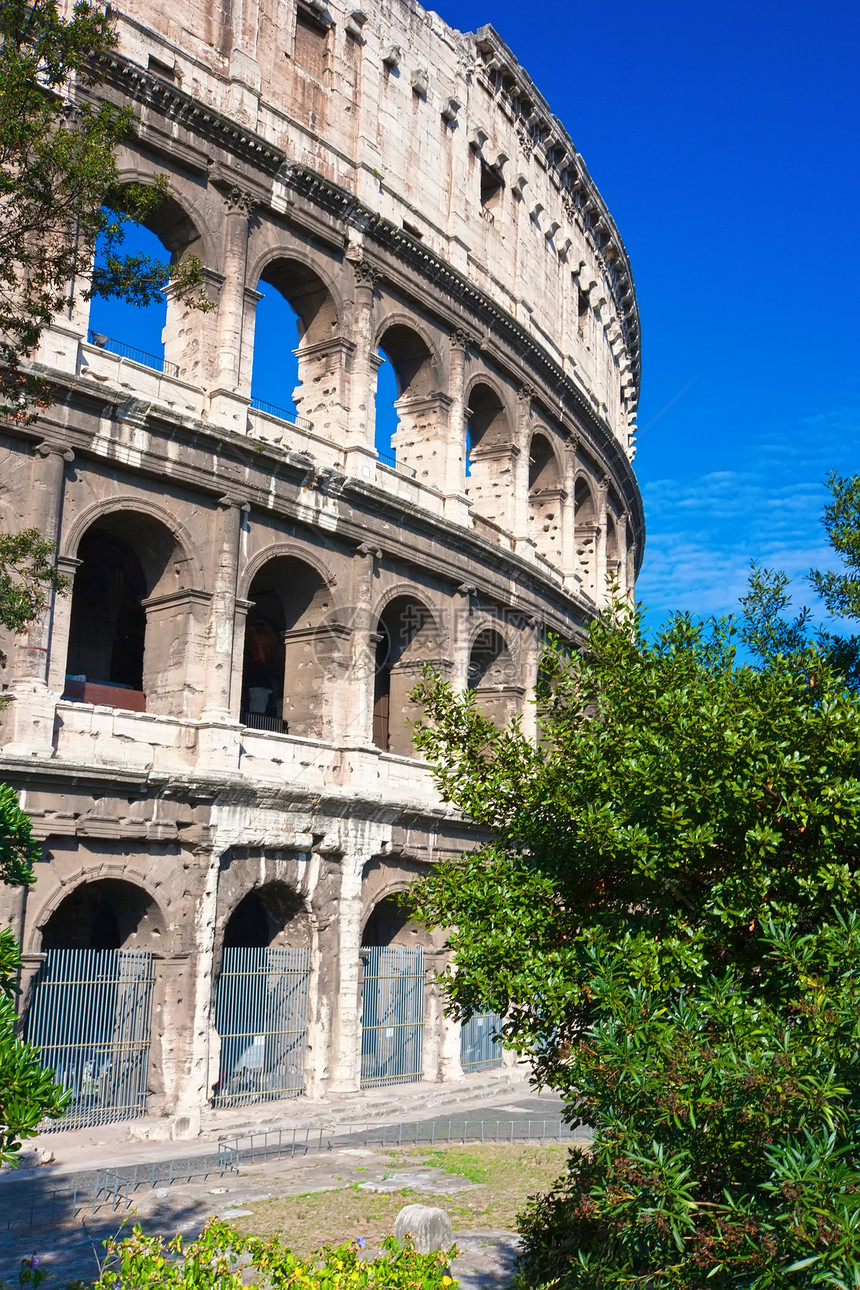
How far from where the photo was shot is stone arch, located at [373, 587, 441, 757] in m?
19.9

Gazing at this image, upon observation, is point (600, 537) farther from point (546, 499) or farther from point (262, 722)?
point (262, 722)

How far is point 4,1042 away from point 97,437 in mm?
10771

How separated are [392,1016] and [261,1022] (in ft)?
9.50

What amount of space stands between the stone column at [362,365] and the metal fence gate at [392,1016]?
26.1 ft

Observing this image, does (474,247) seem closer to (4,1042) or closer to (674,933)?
(674,933)

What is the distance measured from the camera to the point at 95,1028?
1379 centimetres

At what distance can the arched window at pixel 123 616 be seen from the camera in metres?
15.8

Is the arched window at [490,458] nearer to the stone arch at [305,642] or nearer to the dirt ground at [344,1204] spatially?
the stone arch at [305,642]

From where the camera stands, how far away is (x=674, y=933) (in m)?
6.39

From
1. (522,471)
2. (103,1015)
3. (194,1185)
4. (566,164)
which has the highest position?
(566,164)

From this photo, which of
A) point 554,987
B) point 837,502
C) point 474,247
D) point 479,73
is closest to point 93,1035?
point 554,987

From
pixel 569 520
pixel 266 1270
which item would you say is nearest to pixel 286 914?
pixel 266 1270

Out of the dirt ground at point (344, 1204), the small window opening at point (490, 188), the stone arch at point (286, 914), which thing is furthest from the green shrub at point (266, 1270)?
the small window opening at point (490, 188)

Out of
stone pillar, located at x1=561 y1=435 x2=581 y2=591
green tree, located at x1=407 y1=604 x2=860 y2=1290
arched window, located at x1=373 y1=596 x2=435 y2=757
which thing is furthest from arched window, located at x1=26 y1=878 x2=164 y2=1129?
stone pillar, located at x1=561 y1=435 x2=581 y2=591
